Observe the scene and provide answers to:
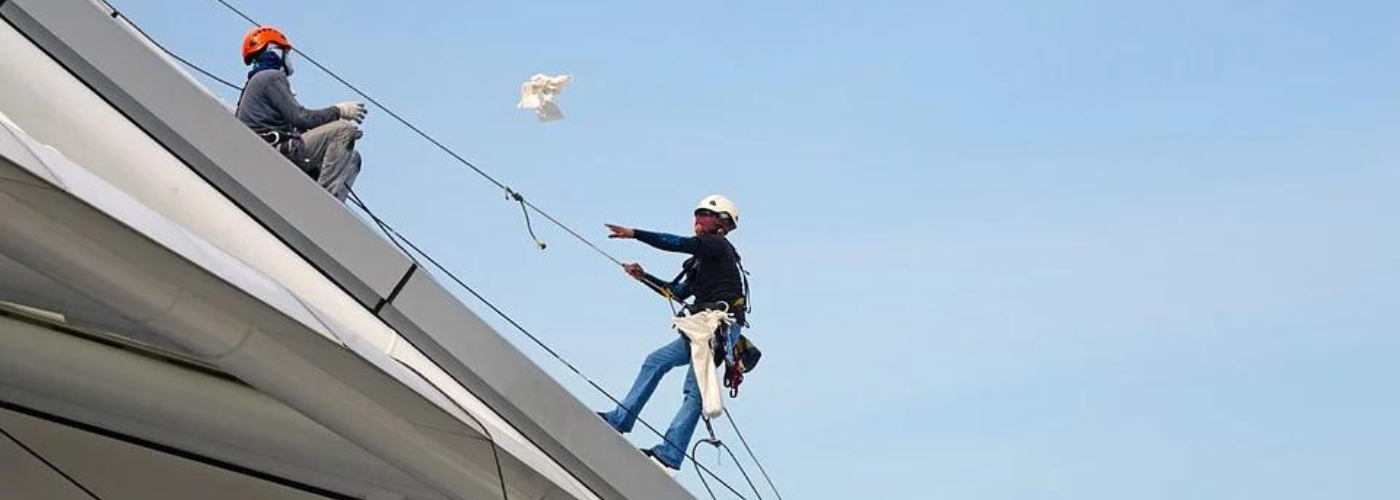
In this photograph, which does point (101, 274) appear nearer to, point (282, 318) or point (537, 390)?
point (282, 318)

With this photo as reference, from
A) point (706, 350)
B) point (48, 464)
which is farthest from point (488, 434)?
point (706, 350)

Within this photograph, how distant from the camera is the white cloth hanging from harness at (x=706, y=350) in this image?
41.8ft

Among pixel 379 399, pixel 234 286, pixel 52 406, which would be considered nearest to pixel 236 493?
pixel 52 406

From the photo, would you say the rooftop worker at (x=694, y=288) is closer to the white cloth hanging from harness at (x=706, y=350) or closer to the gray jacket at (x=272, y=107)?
the white cloth hanging from harness at (x=706, y=350)

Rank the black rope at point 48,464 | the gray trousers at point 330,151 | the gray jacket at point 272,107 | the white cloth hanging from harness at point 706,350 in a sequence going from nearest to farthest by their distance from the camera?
the black rope at point 48,464
the gray jacket at point 272,107
the gray trousers at point 330,151
the white cloth hanging from harness at point 706,350

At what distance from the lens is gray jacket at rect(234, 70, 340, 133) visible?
11.7 metres

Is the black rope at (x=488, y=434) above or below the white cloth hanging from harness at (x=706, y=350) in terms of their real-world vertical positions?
below

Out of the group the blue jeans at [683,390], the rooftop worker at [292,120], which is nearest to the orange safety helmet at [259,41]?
the rooftop worker at [292,120]

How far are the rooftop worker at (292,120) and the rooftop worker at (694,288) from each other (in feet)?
6.32

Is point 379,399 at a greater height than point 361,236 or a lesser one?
lesser

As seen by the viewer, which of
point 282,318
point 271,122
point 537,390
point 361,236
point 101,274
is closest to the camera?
point 101,274

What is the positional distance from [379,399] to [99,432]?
1925 millimetres

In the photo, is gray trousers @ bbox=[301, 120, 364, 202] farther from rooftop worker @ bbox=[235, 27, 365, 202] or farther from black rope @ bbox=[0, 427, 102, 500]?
black rope @ bbox=[0, 427, 102, 500]

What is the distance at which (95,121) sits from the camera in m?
8.33
